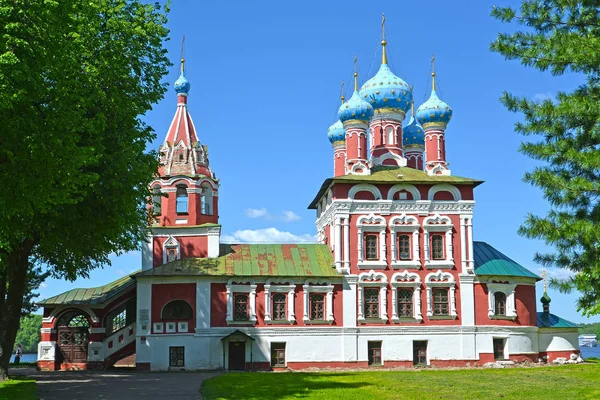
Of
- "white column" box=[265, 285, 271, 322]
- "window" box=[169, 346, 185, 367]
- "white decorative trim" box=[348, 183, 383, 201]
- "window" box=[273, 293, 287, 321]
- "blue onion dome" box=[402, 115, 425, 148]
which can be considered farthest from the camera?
"blue onion dome" box=[402, 115, 425, 148]

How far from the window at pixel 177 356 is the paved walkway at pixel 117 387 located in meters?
4.09

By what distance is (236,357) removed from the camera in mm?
30344

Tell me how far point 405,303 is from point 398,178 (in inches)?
212

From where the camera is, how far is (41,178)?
15633 millimetres

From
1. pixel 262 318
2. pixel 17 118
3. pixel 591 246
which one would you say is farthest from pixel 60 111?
pixel 262 318

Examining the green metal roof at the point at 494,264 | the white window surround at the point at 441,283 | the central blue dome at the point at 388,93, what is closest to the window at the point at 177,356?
the white window surround at the point at 441,283

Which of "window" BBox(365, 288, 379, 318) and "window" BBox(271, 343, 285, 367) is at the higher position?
"window" BBox(365, 288, 379, 318)

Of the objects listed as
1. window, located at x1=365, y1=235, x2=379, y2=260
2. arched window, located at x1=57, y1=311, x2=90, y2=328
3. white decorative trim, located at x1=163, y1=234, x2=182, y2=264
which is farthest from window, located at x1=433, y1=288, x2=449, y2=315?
arched window, located at x1=57, y1=311, x2=90, y2=328

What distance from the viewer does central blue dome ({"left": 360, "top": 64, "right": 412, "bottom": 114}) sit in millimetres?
35250

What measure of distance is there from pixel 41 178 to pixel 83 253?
22.6 ft

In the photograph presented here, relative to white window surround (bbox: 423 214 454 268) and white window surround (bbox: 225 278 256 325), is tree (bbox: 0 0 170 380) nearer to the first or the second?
white window surround (bbox: 225 278 256 325)

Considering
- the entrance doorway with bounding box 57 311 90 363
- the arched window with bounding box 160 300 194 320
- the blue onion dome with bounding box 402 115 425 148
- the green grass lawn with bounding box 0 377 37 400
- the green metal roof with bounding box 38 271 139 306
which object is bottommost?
the green grass lawn with bounding box 0 377 37 400

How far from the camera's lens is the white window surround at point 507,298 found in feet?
104

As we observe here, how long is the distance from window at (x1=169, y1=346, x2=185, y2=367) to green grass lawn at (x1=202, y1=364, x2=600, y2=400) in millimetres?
6468
